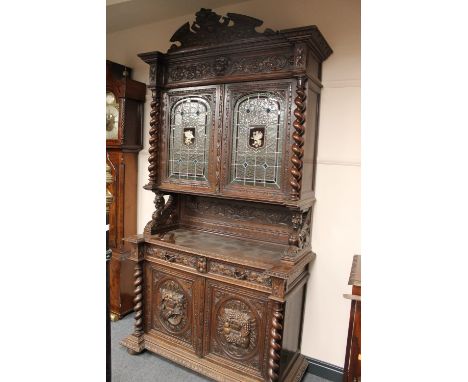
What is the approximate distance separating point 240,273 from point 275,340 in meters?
0.44

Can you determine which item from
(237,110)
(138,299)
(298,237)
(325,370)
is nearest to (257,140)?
(237,110)

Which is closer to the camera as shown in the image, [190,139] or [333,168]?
[333,168]

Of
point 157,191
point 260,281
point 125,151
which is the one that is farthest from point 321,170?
point 125,151

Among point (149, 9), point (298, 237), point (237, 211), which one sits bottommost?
point (298, 237)

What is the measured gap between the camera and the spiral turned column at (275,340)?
70.4 inches

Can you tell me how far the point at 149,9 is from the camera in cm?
255

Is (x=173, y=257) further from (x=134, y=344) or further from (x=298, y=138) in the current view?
(x=298, y=138)

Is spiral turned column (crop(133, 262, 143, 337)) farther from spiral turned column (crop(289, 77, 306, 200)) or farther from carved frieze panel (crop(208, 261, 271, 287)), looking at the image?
spiral turned column (crop(289, 77, 306, 200))

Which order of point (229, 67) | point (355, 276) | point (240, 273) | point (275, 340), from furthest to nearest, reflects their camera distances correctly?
point (229, 67), point (240, 273), point (275, 340), point (355, 276)

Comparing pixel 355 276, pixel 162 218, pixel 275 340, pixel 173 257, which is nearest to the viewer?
pixel 355 276

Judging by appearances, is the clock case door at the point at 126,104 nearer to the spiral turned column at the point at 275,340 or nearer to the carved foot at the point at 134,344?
the carved foot at the point at 134,344

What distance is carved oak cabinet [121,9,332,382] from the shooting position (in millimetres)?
1853

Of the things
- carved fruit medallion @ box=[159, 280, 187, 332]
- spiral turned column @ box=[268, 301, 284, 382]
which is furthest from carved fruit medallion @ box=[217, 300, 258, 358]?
carved fruit medallion @ box=[159, 280, 187, 332]
